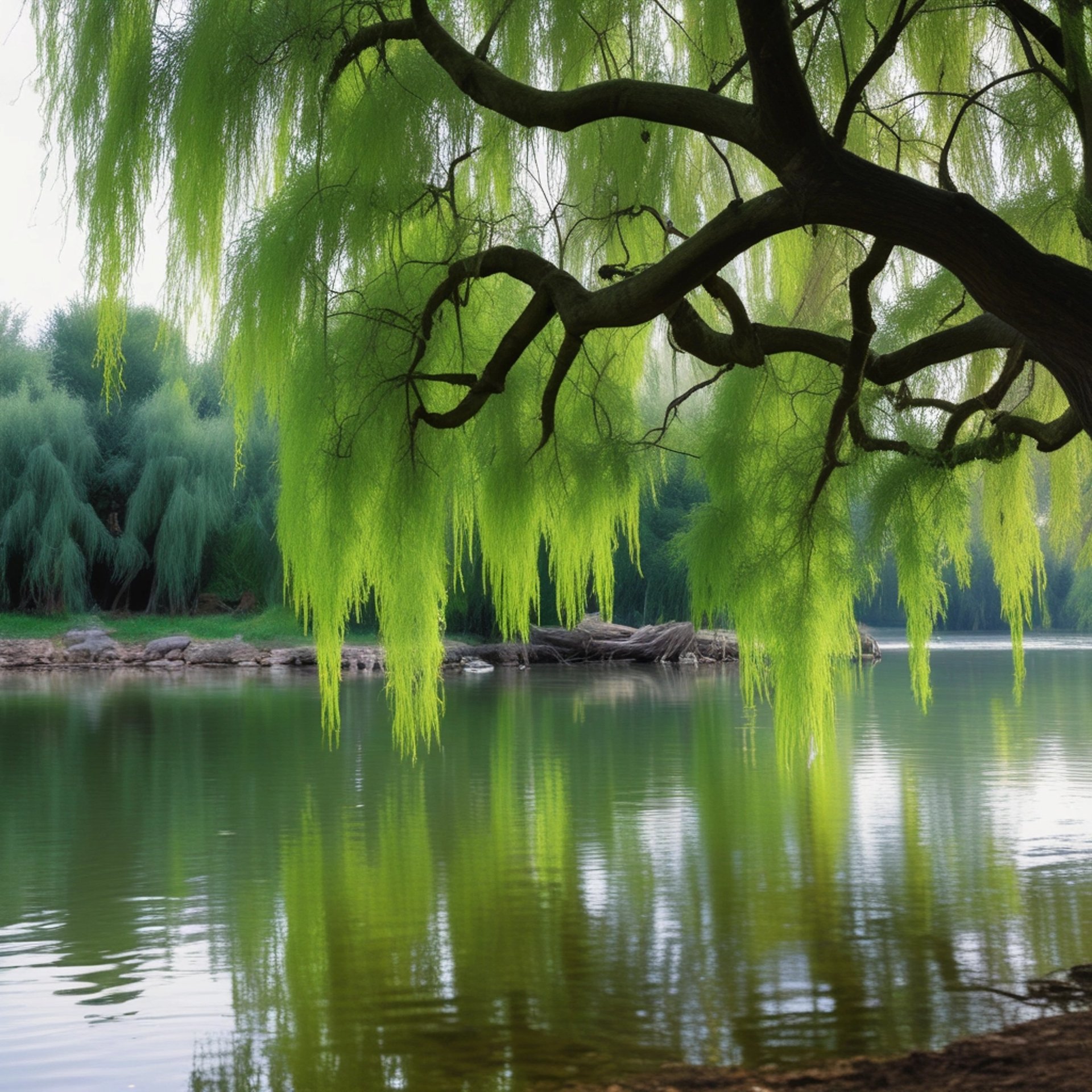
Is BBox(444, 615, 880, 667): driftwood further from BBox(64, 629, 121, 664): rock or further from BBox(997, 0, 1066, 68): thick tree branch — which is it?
BBox(997, 0, 1066, 68): thick tree branch

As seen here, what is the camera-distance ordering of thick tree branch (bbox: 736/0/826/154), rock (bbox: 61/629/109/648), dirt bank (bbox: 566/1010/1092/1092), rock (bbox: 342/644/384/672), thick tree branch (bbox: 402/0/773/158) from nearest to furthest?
1. thick tree branch (bbox: 736/0/826/154)
2. dirt bank (bbox: 566/1010/1092/1092)
3. thick tree branch (bbox: 402/0/773/158)
4. rock (bbox: 342/644/384/672)
5. rock (bbox: 61/629/109/648)

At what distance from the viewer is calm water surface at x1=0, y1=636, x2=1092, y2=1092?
11.7 ft

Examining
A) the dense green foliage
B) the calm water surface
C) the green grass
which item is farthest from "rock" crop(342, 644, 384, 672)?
the calm water surface

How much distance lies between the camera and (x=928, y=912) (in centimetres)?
488

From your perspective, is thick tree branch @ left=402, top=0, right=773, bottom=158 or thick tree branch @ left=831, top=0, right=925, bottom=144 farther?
thick tree branch @ left=831, top=0, right=925, bottom=144

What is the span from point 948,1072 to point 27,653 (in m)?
20.6

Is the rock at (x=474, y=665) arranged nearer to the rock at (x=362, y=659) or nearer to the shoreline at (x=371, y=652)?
the shoreline at (x=371, y=652)

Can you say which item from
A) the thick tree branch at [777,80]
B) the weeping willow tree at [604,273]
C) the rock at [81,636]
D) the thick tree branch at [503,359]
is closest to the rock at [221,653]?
the rock at [81,636]

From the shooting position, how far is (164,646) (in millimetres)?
22281

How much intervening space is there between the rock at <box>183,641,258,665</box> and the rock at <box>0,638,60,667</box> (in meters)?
1.99

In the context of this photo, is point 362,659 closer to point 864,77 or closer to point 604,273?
point 604,273

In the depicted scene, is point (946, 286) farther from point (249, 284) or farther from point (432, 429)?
point (249, 284)

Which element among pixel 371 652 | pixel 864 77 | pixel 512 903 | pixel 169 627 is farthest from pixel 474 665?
pixel 864 77

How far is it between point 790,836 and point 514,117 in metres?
4.25
